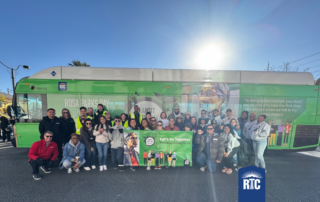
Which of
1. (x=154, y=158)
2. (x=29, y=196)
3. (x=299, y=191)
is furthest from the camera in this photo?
(x=154, y=158)

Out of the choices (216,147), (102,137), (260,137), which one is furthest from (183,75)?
(102,137)

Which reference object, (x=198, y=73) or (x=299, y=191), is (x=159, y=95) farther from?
(x=299, y=191)

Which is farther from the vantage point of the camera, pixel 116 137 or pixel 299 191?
pixel 116 137

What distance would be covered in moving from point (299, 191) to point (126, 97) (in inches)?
218

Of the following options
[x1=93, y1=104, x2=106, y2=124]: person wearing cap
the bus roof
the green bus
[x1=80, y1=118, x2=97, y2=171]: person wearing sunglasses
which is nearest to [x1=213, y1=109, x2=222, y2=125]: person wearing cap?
the green bus

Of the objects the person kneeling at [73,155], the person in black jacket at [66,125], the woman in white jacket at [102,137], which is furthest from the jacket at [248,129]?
the person in black jacket at [66,125]

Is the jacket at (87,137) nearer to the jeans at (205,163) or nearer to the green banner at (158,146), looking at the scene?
the green banner at (158,146)

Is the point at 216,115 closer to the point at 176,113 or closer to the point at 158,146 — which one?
the point at 176,113

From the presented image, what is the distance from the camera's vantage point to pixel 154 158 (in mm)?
3791

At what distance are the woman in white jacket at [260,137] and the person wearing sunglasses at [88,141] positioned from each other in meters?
5.10

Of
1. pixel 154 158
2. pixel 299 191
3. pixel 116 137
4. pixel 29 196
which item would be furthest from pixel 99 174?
pixel 299 191

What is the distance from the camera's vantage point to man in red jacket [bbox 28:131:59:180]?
11.0ft

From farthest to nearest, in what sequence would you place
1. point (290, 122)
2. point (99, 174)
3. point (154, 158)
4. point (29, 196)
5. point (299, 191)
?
point (290, 122)
point (154, 158)
point (99, 174)
point (299, 191)
point (29, 196)

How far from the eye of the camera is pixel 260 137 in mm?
3617
